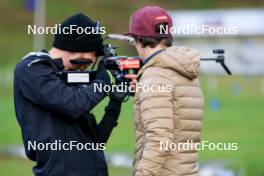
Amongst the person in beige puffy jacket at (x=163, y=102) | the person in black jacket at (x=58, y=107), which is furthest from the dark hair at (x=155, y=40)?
the person in black jacket at (x=58, y=107)

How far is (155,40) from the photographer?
520 centimetres

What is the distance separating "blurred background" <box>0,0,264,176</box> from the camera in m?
13.1

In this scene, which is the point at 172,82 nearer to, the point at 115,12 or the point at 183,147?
the point at 183,147

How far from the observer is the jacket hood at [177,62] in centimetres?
512

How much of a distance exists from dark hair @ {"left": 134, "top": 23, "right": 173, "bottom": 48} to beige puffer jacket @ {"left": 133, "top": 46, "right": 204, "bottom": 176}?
0.17 feet

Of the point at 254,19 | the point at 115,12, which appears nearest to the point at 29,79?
the point at 254,19

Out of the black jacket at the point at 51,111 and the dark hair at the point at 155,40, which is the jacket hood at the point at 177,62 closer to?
the dark hair at the point at 155,40

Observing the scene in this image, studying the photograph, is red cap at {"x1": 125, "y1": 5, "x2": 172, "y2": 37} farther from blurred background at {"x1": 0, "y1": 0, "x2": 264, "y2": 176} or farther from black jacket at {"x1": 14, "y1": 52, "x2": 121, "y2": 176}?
blurred background at {"x1": 0, "y1": 0, "x2": 264, "y2": 176}

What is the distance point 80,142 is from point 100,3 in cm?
7165

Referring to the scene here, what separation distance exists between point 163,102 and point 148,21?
54cm

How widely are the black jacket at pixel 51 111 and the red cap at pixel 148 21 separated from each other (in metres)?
0.47

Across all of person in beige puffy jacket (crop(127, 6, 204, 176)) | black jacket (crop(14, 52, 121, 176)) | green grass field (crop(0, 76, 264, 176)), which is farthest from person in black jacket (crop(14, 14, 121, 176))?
green grass field (crop(0, 76, 264, 176))

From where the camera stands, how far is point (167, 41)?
5.22 meters

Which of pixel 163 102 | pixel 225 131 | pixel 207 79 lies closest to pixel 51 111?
pixel 163 102
